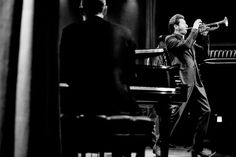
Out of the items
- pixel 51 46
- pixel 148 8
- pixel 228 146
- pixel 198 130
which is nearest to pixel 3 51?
pixel 51 46

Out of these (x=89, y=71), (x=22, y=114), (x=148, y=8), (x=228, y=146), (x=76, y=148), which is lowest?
(x=228, y=146)

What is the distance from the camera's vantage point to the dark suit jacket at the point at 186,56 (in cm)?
464

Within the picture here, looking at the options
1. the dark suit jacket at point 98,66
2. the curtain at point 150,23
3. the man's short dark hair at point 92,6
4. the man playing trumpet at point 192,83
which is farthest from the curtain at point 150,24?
the dark suit jacket at point 98,66

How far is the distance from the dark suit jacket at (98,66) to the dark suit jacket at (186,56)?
7.30 feet

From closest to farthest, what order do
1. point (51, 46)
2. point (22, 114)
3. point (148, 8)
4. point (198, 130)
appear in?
1. point (22, 114)
2. point (51, 46)
3. point (198, 130)
4. point (148, 8)

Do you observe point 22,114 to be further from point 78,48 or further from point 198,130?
point 198,130

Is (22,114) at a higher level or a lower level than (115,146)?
higher

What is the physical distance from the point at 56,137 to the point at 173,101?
2.14 meters

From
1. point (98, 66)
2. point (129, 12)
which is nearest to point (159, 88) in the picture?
point (98, 66)

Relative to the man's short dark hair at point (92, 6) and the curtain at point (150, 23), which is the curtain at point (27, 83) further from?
the curtain at point (150, 23)

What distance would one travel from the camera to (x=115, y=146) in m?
2.49

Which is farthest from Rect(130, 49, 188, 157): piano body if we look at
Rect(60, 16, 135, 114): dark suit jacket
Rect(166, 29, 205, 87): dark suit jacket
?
Rect(166, 29, 205, 87): dark suit jacket

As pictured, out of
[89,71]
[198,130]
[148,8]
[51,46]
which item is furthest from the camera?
[148,8]

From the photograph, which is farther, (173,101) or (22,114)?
(173,101)
